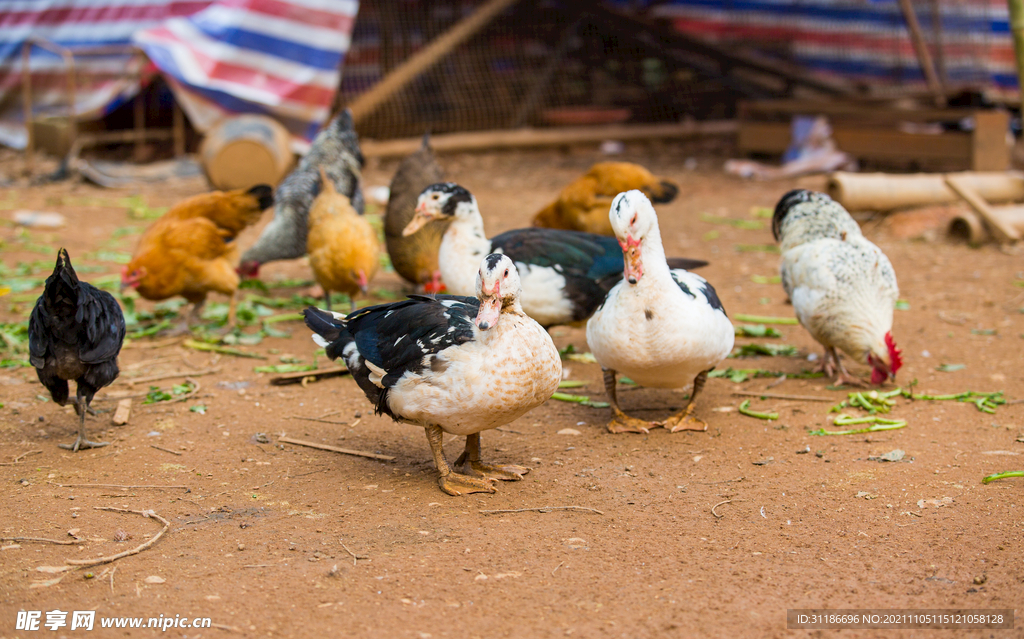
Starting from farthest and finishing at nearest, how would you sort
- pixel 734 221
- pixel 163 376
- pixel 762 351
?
pixel 734 221 < pixel 762 351 < pixel 163 376

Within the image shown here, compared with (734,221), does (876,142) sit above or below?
above

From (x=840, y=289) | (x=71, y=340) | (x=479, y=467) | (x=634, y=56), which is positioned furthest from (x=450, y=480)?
(x=634, y=56)

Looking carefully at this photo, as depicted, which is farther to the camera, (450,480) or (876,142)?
(876,142)

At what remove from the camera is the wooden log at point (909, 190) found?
8031 mm

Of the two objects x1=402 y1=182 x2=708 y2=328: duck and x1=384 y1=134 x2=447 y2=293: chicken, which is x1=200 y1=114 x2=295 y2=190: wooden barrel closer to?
x1=384 y1=134 x2=447 y2=293: chicken

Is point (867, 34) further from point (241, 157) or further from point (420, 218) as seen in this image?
point (420, 218)

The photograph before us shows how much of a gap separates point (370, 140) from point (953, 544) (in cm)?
1005

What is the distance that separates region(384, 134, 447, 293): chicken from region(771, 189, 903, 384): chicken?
7.99ft

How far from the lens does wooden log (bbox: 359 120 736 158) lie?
38.6 feet

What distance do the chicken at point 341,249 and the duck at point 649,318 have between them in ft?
7.43

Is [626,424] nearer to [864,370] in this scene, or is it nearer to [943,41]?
[864,370]

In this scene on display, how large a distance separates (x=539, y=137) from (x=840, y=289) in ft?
27.7

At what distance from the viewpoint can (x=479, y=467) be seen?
3811 mm

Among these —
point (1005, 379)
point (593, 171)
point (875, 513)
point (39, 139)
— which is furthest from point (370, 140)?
point (875, 513)
